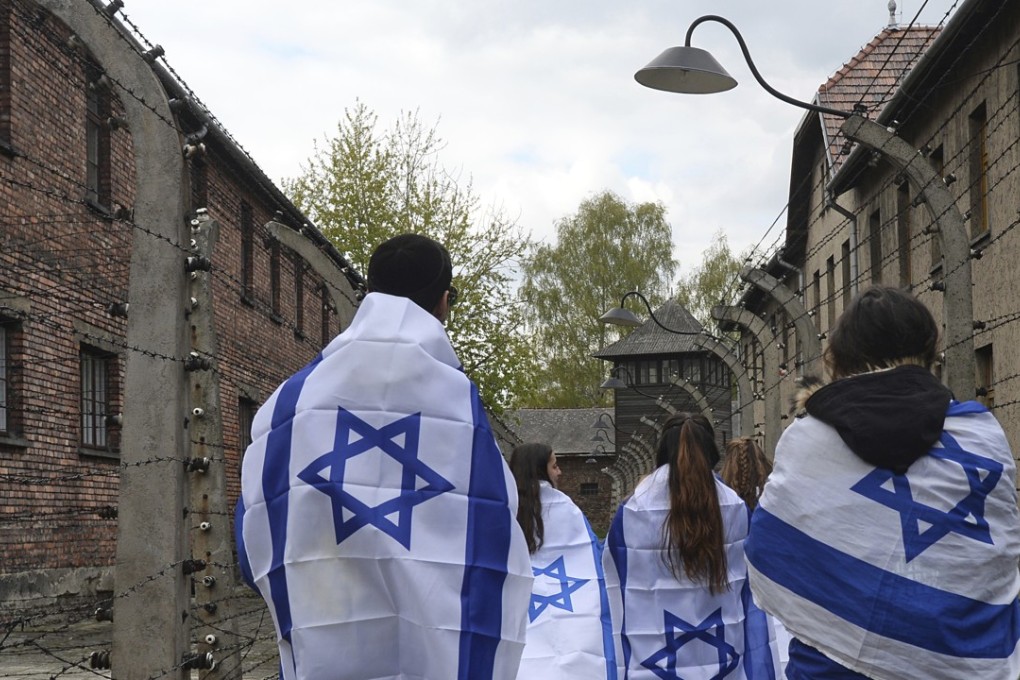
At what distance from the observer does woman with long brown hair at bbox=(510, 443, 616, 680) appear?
285 inches

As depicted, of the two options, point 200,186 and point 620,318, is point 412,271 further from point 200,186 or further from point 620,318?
point 620,318

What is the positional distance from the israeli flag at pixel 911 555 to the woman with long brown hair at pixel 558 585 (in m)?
3.39

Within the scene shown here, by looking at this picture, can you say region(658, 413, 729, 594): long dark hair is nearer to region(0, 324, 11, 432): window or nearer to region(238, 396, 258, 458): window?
region(0, 324, 11, 432): window

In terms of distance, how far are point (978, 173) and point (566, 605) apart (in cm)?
1330

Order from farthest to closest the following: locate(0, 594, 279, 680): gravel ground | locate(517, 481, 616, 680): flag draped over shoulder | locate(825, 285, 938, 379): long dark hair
→ 1. locate(0, 594, 279, 680): gravel ground
2. locate(517, 481, 616, 680): flag draped over shoulder
3. locate(825, 285, 938, 379): long dark hair

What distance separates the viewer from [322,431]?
14.1 feet

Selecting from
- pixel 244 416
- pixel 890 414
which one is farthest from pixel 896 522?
pixel 244 416

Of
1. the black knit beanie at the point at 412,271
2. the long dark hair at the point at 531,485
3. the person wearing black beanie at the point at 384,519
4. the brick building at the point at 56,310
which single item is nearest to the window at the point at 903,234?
the brick building at the point at 56,310

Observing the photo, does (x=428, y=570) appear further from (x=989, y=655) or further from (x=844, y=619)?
(x=989, y=655)

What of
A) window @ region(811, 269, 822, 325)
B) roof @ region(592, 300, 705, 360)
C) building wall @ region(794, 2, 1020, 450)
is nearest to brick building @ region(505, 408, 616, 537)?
roof @ region(592, 300, 705, 360)

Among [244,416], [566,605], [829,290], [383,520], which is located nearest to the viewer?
[383,520]

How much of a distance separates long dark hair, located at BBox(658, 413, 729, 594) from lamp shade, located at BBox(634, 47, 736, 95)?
11.8 feet

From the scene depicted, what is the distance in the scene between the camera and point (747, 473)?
25.5 feet

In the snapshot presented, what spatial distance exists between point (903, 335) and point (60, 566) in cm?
1367
